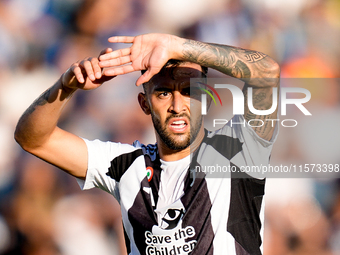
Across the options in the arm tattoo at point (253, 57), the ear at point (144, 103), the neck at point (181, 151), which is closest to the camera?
the arm tattoo at point (253, 57)

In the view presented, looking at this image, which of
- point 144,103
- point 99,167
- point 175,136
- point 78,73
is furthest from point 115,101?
point 78,73

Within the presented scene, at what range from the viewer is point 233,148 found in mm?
1435

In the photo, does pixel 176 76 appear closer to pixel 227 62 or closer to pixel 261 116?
pixel 227 62

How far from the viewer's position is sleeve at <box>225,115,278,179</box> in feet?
4.45

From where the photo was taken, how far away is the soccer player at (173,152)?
4.27 ft

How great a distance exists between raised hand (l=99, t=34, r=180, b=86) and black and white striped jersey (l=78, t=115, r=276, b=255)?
0.43 metres

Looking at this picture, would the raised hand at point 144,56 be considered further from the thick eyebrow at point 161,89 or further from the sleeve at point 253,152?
the sleeve at point 253,152

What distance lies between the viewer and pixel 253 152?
1.37 m

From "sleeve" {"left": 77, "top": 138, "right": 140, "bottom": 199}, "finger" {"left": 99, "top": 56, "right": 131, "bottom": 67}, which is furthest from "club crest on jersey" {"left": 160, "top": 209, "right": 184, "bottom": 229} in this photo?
"finger" {"left": 99, "top": 56, "right": 131, "bottom": 67}

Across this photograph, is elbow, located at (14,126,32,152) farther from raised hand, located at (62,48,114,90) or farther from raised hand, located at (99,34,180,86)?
raised hand, located at (99,34,180,86)

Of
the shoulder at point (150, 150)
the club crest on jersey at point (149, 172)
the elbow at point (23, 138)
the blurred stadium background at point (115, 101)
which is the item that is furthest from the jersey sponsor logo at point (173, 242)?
the blurred stadium background at point (115, 101)

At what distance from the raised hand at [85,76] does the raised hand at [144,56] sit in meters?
0.03

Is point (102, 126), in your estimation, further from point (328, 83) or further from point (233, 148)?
point (328, 83)

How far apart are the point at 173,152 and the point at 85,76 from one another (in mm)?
514
